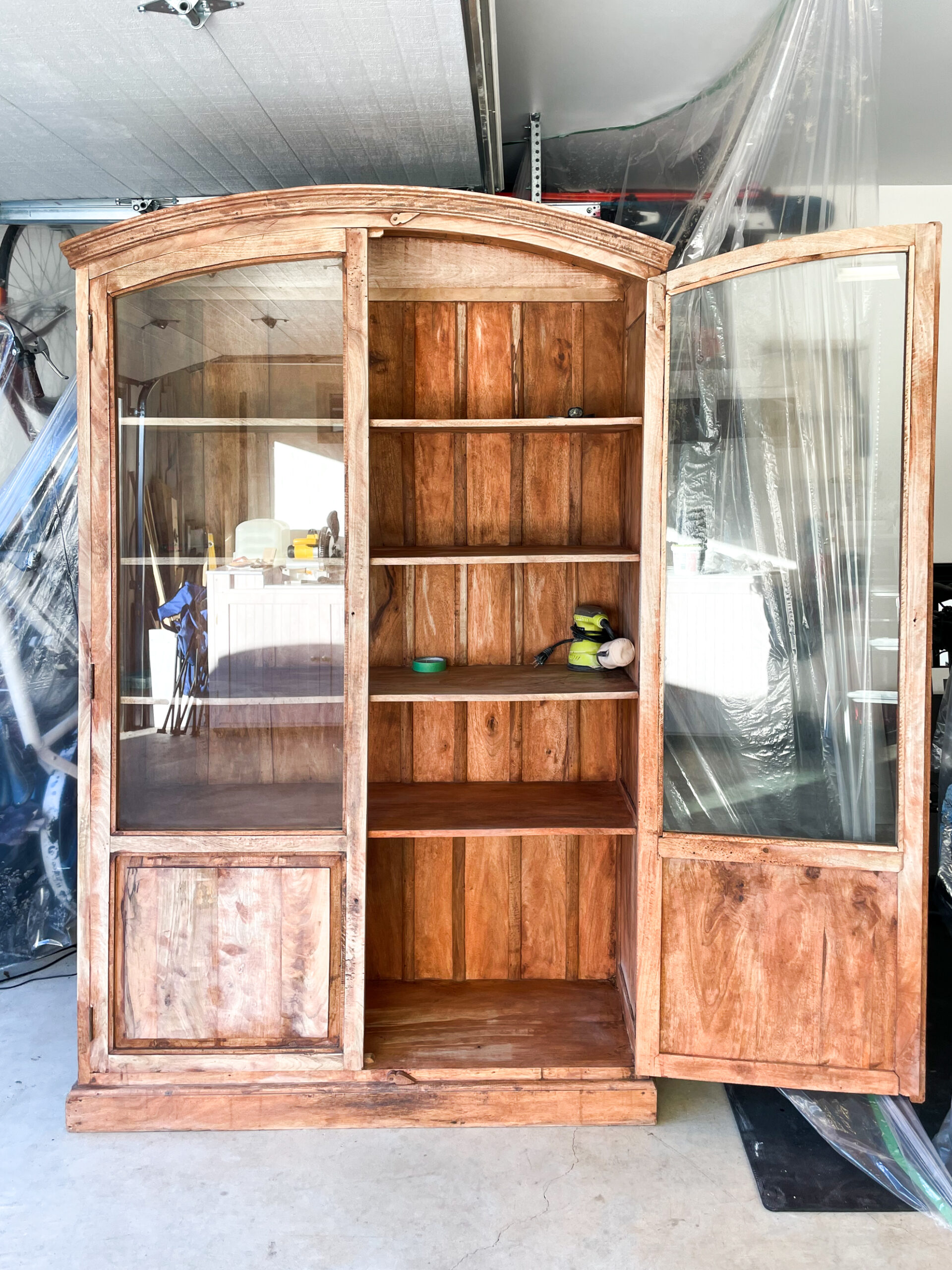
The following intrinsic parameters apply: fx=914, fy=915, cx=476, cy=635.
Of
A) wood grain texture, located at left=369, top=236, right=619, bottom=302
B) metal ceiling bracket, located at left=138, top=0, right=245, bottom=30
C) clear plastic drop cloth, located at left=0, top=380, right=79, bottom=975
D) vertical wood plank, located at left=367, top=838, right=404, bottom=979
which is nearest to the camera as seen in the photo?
metal ceiling bracket, located at left=138, top=0, right=245, bottom=30

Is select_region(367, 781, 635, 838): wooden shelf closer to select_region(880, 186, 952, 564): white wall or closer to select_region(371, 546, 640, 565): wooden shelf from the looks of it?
select_region(371, 546, 640, 565): wooden shelf

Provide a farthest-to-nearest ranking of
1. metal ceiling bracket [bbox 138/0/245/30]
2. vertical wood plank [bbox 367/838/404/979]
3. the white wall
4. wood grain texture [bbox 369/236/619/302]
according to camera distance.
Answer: the white wall
vertical wood plank [bbox 367/838/404/979]
wood grain texture [bbox 369/236/619/302]
metal ceiling bracket [bbox 138/0/245/30]

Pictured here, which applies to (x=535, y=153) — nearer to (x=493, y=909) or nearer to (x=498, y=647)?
(x=498, y=647)

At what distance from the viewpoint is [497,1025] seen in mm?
2473

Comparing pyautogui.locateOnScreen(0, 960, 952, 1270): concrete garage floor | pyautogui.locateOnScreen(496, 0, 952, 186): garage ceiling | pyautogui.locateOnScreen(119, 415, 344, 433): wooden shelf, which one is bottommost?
pyautogui.locateOnScreen(0, 960, 952, 1270): concrete garage floor

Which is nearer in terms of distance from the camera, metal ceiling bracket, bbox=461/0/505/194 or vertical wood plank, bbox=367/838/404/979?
metal ceiling bracket, bbox=461/0/505/194

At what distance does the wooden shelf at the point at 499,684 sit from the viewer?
2.25 m

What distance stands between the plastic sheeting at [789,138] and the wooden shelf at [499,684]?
1082 mm

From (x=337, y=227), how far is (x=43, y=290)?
1.39 meters

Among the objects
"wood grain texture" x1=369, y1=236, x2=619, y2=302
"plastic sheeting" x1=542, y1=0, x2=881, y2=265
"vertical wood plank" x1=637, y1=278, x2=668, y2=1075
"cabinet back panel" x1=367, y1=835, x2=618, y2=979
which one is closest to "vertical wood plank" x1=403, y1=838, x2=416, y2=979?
"cabinet back panel" x1=367, y1=835, x2=618, y2=979

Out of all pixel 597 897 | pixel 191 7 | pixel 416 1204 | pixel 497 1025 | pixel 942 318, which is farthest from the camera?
pixel 942 318

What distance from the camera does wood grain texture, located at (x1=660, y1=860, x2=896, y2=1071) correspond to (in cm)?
211

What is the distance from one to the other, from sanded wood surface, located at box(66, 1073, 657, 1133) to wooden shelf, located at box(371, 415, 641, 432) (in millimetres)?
1605

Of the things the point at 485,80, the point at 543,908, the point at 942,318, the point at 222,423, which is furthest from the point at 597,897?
the point at 942,318
